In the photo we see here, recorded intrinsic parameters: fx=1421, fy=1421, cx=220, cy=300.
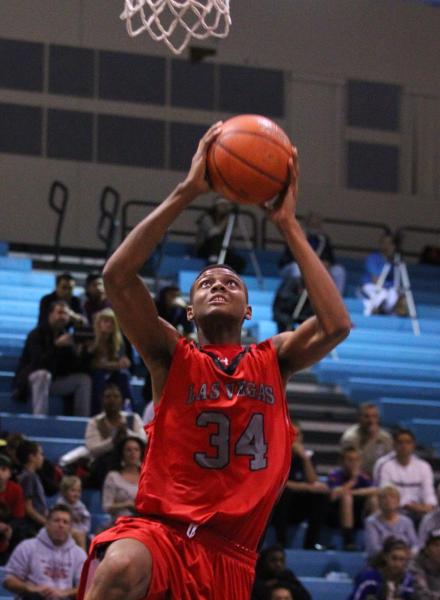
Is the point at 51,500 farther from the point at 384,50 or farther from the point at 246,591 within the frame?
the point at 384,50

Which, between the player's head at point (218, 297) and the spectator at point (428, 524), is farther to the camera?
the spectator at point (428, 524)

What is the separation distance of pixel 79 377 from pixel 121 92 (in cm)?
823

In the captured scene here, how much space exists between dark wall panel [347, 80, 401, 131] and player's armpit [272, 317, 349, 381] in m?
16.1

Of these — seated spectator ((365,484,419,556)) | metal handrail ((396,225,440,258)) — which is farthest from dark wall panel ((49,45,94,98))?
seated spectator ((365,484,419,556))

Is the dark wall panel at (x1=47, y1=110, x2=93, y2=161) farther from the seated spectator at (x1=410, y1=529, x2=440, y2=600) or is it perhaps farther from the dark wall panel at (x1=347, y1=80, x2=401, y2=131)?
the seated spectator at (x1=410, y1=529, x2=440, y2=600)

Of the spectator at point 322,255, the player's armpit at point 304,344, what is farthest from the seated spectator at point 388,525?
the player's armpit at point 304,344

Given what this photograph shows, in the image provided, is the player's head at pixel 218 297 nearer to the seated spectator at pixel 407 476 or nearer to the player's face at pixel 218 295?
the player's face at pixel 218 295

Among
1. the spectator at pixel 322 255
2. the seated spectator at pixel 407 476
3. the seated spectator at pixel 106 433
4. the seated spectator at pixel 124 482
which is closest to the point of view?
the seated spectator at pixel 124 482

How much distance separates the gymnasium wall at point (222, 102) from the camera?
19.8 m

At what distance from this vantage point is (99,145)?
20.2 m

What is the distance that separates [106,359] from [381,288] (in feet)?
18.7

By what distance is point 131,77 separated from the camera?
2050cm

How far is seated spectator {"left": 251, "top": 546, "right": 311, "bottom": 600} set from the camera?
34.3 ft

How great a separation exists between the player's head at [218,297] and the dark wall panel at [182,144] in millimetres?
14771
